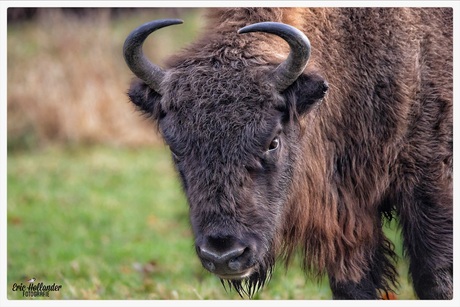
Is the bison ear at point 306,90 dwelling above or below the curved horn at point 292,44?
below

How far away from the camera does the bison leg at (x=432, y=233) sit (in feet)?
19.2

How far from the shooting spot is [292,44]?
4977mm

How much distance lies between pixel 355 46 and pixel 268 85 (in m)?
1.12

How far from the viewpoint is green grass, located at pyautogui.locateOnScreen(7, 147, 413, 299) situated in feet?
24.7

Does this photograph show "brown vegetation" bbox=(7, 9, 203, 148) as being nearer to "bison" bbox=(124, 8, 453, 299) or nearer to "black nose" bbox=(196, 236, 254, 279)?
"bison" bbox=(124, 8, 453, 299)

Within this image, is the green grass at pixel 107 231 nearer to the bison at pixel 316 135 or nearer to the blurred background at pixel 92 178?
the blurred background at pixel 92 178

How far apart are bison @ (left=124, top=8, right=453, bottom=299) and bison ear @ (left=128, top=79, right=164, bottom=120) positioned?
11mm

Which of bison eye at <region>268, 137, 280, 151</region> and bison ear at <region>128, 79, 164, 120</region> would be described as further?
bison ear at <region>128, 79, 164, 120</region>

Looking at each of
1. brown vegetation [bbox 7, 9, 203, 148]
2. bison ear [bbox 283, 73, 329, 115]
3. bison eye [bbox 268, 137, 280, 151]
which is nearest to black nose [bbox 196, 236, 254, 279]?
bison eye [bbox 268, 137, 280, 151]

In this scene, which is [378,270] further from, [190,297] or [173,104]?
[173,104]

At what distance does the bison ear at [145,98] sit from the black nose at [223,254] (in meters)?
1.10

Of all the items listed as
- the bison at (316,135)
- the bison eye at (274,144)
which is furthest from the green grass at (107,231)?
the bison eye at (274,144)

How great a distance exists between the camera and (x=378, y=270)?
20.7 ft

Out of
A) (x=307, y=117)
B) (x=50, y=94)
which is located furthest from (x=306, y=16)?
(x=50, y=94)
